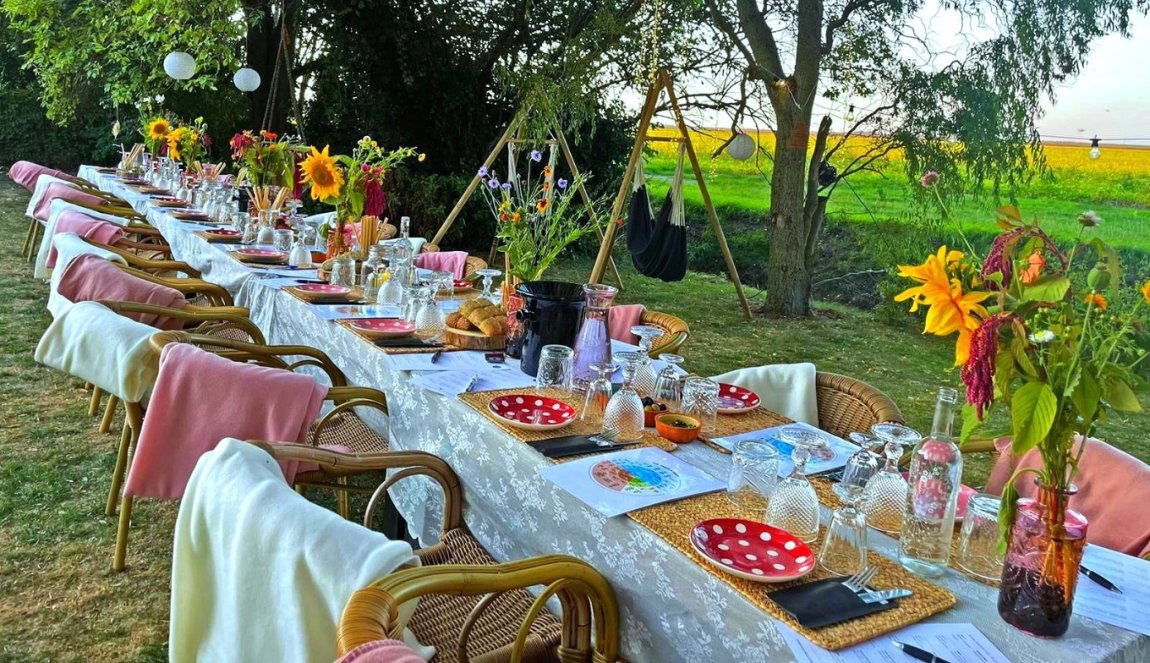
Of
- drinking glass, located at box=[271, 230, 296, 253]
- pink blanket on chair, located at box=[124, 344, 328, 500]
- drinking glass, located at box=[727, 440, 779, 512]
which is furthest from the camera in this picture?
drinking glass, located at box=[271, 230, 296, 253]

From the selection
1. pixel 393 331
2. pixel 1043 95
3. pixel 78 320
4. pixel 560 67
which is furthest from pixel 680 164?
pixel 78 320

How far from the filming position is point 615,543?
1.52m

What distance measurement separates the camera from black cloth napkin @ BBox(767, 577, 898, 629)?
1210 millimetres

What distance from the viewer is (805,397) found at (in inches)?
102

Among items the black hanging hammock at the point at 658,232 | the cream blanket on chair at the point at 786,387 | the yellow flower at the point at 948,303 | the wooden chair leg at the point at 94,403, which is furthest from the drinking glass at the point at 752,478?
the black hanging hammock at the point at 658,232

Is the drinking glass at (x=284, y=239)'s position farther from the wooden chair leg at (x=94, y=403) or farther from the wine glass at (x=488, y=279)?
the wine glass at (x=488, y=279)

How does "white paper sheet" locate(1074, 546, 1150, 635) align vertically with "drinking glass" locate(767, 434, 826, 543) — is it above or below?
below

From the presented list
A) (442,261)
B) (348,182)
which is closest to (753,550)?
(348,182)

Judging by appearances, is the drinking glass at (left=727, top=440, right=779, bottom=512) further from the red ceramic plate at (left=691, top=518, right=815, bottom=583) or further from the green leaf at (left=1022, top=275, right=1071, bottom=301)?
the green leaf at (left=1022, top=275, right=1071, bottom=301)

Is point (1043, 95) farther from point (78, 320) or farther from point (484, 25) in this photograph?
point (78, 320)

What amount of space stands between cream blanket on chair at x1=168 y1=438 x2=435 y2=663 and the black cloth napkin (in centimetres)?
55

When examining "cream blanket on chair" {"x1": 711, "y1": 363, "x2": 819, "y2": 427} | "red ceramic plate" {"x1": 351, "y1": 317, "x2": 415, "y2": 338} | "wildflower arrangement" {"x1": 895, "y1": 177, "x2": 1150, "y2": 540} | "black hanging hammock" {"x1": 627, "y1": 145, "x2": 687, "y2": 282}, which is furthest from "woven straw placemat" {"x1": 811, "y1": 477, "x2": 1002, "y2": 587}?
"black hanging hammock" {"x1": 627, "y1": 145, "x2": 687, "y2": 282}

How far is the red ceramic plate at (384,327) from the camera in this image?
284cm

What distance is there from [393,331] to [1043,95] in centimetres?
693
